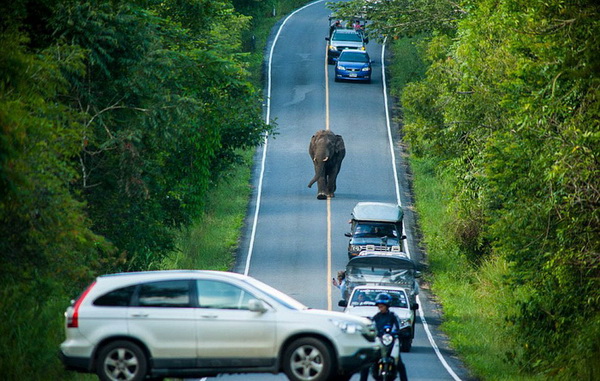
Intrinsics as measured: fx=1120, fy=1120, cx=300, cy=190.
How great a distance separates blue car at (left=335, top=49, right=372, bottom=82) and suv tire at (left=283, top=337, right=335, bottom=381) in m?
48.6

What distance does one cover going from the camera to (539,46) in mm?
22578

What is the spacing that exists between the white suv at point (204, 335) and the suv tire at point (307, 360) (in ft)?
0.05

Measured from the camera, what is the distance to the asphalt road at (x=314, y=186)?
35438 millimetres

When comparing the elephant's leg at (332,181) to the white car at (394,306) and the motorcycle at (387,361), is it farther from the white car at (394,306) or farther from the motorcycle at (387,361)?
the motorcycle at (387,361)

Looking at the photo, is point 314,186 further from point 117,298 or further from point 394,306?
point 117,298

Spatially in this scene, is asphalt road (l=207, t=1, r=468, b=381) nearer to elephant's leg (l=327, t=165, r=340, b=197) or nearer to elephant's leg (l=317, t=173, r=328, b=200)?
elephant's leg (l=317, t=173, r=328, b=200)

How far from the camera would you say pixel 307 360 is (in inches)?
615

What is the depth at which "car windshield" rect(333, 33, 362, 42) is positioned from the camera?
2675 inches

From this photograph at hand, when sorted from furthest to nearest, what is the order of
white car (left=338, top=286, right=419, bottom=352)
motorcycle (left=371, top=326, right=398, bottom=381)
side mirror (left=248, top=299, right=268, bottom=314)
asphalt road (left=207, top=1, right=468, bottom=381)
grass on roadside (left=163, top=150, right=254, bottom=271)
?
grass on roadside (left=163, top=150, right=254, bottom=271) → asphalt road (left=207, top=1, right=468, bottom=381) → white car (left=338, top=286, right=419, bottom=352) → motorcycle (left=371, top=326, right=398, bottom=381) → side mirror (left=248, top=299, right=268, bottom=314)

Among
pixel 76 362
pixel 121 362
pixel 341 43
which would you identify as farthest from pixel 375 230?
pixel 341 43

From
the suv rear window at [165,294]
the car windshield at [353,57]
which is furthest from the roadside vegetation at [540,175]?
the car windshield at [353,57]

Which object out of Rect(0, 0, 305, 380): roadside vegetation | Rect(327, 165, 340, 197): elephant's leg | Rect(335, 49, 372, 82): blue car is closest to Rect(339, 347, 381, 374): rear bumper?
Rect(0, 0, 305, 380): roadside vegetation

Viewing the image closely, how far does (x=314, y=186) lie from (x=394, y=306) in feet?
71.6

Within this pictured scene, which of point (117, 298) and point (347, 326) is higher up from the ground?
point (117, 298)
